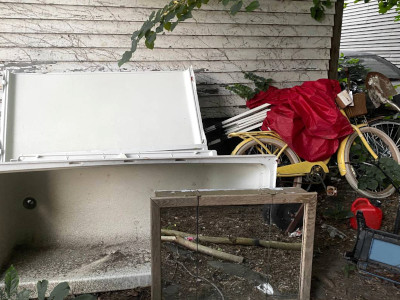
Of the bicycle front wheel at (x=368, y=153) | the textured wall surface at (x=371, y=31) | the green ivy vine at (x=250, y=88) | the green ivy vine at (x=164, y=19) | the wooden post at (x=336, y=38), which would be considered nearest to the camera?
the green ivy vine at (x=164, y=19)

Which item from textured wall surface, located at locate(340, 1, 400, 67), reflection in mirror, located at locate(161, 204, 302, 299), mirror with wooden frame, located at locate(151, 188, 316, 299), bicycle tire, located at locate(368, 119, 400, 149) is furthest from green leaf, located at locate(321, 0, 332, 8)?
textured wall surface, located at locate(340, 1, 400, 67)

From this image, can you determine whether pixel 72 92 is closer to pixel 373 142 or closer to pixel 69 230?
pixel 69 230

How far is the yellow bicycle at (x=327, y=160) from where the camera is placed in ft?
12.9

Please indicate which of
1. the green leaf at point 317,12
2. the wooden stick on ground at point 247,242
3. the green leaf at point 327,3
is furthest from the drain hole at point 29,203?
the green leaf at point 327,3

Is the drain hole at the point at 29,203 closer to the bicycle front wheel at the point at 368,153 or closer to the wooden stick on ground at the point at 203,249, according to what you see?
the wooden stick on ground at the point at 203,249

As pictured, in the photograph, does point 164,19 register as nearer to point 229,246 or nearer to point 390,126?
point 229,246

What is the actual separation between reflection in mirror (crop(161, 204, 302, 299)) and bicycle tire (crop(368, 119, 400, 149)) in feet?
8.53

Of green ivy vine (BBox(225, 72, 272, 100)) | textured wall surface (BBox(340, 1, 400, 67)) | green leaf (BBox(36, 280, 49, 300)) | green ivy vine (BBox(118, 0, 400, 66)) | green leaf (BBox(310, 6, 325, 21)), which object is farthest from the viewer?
textured wall surface (BBox(340, 1, 400, 67))

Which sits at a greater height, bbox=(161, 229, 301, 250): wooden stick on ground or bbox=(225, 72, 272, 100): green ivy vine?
bbox=(225, 72, 272, 100): green ivy vine

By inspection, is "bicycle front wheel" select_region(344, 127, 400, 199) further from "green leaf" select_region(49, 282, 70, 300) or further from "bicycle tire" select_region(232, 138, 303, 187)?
"green leaf" select_region(49, 282, 70, 300)

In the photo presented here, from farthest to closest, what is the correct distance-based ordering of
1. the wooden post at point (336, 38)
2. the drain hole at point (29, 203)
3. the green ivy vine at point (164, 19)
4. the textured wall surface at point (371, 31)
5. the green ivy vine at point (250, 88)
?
the textured wall surface at point (371, 31) < the wooden post at point (336, 38) < the green ivy vine at point (250, 88) < the drain hole at point (29, 203) < the green ivy vine at point (164, 19)

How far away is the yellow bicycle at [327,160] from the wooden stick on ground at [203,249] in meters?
1.60

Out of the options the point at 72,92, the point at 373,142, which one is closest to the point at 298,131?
the point at 373,142

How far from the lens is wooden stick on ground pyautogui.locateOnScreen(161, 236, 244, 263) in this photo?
2.30 meters
